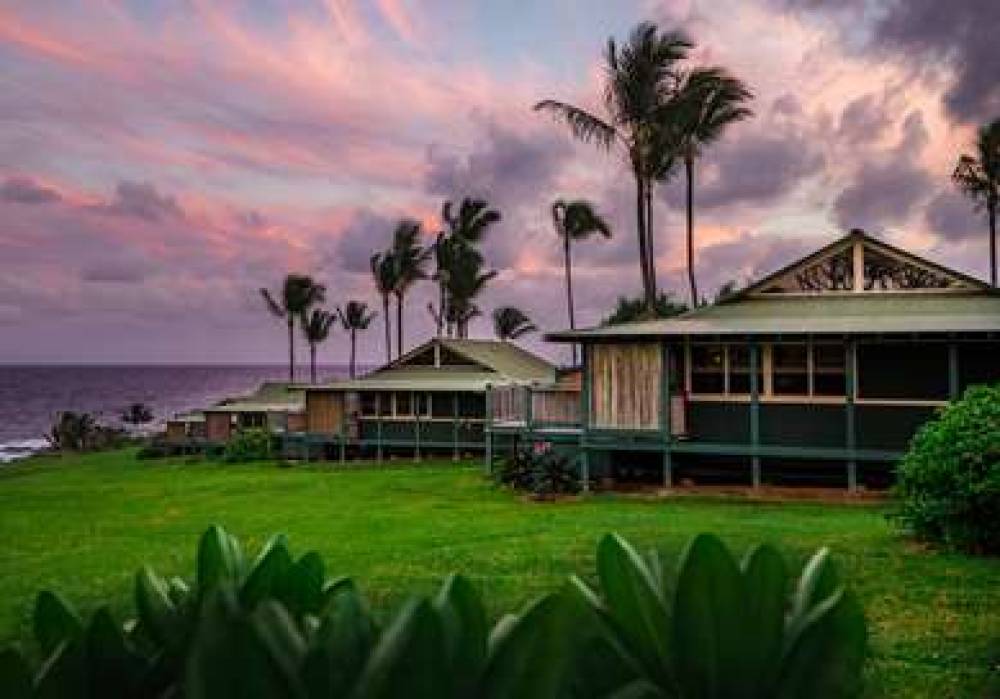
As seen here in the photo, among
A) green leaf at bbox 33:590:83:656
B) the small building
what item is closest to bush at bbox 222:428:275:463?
the small building

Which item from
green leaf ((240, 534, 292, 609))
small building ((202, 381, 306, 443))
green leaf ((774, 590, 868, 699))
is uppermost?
green leaf ((240, 534, 292, 609))

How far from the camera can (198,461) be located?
4344cm

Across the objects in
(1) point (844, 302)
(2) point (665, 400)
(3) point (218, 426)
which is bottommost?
(3) point (218, 426)

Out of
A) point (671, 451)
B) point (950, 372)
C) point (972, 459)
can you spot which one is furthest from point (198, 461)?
point (972, 459)

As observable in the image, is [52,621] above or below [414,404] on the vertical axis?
above

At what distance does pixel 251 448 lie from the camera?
138 ft

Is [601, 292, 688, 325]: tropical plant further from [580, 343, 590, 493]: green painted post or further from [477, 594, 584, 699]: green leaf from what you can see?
[477, 594, 584, 699]: green leaf

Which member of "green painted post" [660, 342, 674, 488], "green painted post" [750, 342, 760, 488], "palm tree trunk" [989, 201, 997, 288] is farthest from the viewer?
"palm tree trunk" [989, 201, 997, 288]

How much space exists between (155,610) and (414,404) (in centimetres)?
3691

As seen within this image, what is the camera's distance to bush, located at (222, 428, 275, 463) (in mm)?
41719

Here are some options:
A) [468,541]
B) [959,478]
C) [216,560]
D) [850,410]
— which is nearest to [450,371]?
[850,410]

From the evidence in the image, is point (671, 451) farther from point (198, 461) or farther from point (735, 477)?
point (198, 461)

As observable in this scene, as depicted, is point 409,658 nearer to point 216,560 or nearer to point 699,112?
point 216,560

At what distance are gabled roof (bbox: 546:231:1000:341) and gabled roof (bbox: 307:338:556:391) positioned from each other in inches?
464
